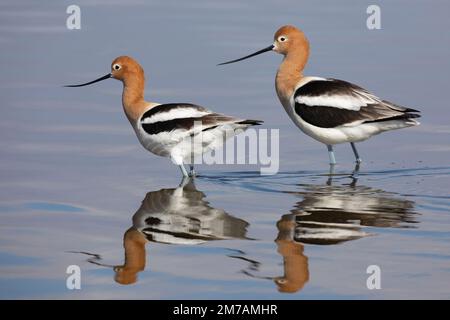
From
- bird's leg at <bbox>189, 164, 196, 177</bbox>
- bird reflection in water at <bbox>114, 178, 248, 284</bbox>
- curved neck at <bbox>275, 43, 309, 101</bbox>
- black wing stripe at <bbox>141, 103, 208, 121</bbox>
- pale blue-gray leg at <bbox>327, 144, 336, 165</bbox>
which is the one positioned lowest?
bird reflection in water at <bbox>114, 178, 248, 284</bbox>

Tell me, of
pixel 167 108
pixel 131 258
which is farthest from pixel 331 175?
pixel 131 258

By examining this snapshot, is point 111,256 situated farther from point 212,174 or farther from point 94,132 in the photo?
point 94,132

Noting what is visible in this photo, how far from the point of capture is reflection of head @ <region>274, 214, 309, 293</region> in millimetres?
8586

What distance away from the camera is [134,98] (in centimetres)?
1290

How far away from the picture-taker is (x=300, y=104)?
12.9 meters

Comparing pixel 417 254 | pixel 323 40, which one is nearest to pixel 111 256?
pixel 417 254

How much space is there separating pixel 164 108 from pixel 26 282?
3894 mm

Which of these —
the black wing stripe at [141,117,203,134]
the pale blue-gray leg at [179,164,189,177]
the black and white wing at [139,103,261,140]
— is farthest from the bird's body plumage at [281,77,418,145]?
the pale blue-gray leg at [179,164,189,177]

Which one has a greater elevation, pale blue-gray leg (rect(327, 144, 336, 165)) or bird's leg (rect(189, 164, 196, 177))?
pale blue-gray leg (rect(327, 144, 336, 165))

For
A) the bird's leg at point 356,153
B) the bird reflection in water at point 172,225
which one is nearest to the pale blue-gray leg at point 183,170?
the bird reflection in water at point 172,225

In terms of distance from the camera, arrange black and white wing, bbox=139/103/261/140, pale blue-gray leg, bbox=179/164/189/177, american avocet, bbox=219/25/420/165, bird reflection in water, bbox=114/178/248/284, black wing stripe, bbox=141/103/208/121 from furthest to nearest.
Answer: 1. american avocet, bbox=219/25/420/165
2. black wing stripe, bbox=141/103/208/121
3. pale blue-gray leg, bbox=179/164/189/177
4. black and white wing, bbox=139/103/261/140
5. bird reflection in water, bbox=114/178/248/284

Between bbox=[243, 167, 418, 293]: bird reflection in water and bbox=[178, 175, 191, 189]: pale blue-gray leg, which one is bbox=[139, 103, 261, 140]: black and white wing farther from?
bbox=[243, 167, 418, 293]: bird reflection in water

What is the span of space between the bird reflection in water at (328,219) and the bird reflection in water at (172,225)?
488 millimetres

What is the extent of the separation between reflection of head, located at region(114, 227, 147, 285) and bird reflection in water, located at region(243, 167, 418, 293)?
818mm
